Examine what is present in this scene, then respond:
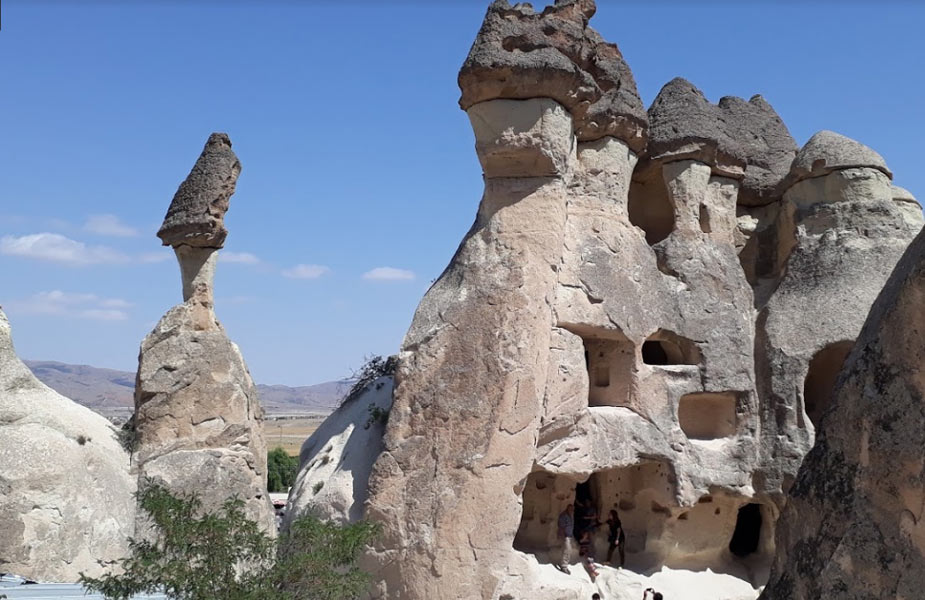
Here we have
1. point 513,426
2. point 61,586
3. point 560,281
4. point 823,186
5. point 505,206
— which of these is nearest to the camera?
point 61,586

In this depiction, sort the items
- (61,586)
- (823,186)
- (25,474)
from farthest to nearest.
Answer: (823,186) < (25,474) < (61,586)

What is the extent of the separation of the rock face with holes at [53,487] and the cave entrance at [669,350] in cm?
652

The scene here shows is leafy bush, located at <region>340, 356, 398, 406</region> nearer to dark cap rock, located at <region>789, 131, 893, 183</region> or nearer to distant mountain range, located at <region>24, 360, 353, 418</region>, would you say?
dark cap rock, located at <region>789, 131, 893, 183</region>

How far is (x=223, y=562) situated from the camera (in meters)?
5.80

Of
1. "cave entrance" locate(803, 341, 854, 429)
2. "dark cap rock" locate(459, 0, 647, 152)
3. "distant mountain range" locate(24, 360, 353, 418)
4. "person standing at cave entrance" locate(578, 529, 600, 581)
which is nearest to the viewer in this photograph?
"dark cap rock" locate(459, 0, 647, 152)

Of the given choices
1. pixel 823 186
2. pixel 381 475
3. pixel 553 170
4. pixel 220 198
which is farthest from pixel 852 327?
pixel 220 198

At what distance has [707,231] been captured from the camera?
13.1m

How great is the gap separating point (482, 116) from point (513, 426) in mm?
3256

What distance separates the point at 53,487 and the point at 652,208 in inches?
359

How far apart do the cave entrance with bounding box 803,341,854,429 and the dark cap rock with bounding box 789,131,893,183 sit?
8.28ft

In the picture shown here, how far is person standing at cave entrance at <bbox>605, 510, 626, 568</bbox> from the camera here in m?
11.5

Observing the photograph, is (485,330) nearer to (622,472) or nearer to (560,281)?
(560,281)

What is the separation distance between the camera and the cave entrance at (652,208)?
1372 centimetres

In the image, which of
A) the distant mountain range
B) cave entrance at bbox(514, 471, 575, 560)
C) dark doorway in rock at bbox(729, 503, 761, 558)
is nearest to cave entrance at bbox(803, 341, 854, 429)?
dark doorway in rock at bbox(729, 503, 761, 558)
